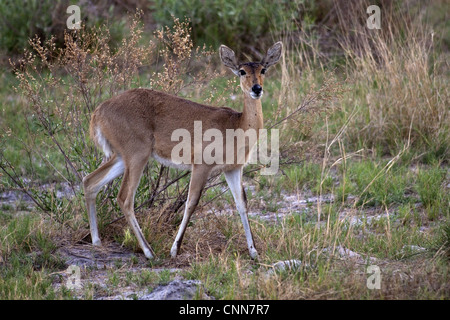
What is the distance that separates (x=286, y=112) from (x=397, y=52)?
174cm

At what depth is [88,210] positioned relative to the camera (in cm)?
633

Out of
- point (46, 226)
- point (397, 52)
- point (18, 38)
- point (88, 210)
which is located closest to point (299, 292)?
point (88, 210)

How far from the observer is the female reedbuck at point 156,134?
6152mm

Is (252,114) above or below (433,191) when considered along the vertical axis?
above

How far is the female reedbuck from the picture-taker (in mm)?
6152

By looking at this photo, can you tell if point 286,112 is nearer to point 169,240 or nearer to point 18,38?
point 169,240

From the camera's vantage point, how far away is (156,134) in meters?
6.30
